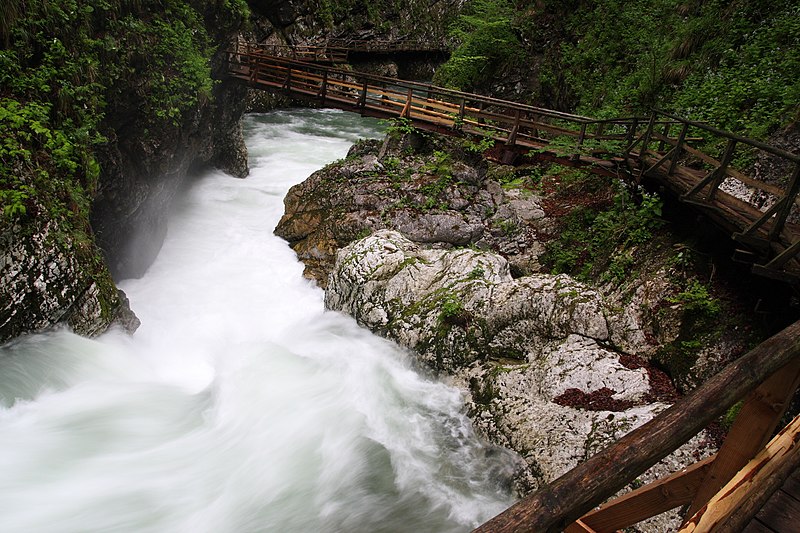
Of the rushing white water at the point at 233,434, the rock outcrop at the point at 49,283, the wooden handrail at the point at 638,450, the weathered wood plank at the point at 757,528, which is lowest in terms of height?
the rushing white water at the point at 233,434

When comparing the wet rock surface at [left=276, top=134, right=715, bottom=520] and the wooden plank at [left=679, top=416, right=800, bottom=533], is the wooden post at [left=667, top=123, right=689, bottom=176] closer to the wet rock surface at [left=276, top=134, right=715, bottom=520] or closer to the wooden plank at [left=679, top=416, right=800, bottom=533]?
the wet rock surface at [left=276, top=134, right=715, bottom=520]

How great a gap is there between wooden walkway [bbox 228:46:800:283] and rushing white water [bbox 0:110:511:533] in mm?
4516

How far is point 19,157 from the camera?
6609 millimetres

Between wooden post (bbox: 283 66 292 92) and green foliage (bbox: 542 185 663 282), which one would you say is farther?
wooden post (bbox: 283 66 292 92)

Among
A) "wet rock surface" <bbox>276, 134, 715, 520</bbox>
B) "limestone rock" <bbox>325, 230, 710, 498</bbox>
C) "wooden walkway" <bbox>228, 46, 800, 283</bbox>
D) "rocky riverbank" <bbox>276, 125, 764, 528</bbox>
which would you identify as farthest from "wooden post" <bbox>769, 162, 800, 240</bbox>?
"limestone rock" <bbox>325, 230, 710, 498</bbox>

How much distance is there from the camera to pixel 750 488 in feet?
5.86

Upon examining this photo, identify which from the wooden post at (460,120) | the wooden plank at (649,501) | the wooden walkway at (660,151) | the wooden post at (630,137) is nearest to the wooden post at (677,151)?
the wooden walkway at (660,151)

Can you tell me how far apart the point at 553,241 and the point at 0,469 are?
9.67 metres

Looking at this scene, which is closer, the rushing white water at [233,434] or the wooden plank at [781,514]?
the wooden plank at [781,514]

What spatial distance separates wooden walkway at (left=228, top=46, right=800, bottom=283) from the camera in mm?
5863

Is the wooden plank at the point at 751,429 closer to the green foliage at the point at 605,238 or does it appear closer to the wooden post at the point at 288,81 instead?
the green foliage at the point at 605,238

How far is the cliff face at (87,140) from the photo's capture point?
6.54 metres

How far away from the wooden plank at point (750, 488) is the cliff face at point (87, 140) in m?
7.70

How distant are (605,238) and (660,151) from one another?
2.12m
